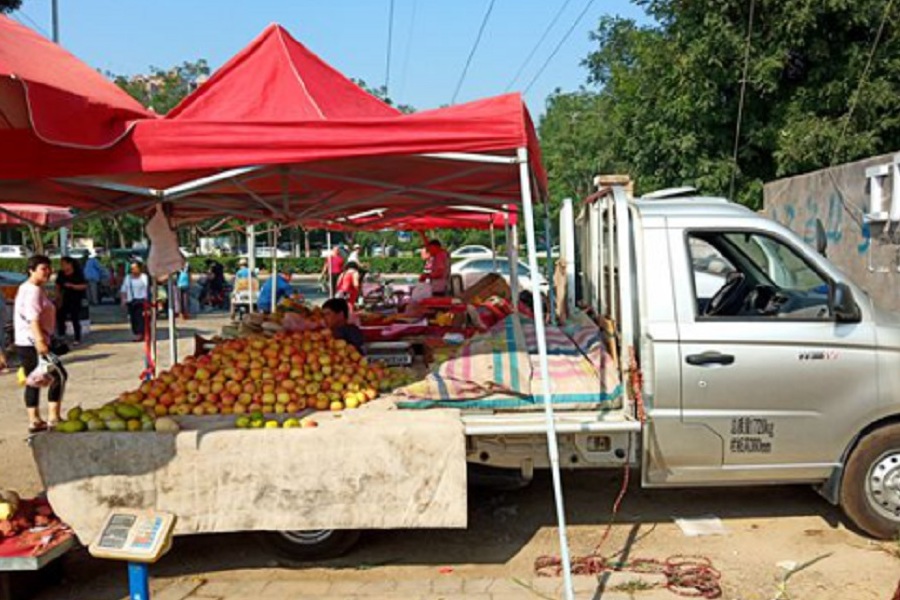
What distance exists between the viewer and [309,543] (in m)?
4.81

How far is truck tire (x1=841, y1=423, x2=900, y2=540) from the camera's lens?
488 centimetres

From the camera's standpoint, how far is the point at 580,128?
3575 cm

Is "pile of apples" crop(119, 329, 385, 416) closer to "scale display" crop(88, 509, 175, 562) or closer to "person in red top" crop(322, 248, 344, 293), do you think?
"scale display" crop(88, 509, 175, 562)

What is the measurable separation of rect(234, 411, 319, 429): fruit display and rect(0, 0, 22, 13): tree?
Answer: 44.6 feet

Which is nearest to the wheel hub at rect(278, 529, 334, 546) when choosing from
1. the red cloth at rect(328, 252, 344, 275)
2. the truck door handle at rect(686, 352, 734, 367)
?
the truck door handle at rect(686, 352, 734, 367)

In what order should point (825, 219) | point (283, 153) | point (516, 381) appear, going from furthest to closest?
point (825, 219)
point (516, 381)
point (283, 153)

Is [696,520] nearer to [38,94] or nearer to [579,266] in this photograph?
[579,266]

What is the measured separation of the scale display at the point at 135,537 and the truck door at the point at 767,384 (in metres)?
3.12

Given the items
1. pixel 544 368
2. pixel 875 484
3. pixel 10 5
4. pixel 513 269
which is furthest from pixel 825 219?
pixel 10 5

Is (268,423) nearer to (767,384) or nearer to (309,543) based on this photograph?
(309,543)

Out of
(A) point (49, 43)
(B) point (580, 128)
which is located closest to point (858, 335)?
(A) point (49, 43)

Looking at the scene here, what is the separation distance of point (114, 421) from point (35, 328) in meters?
3.24

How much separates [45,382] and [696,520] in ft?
19.7

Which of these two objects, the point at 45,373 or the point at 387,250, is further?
the point at 387,250
